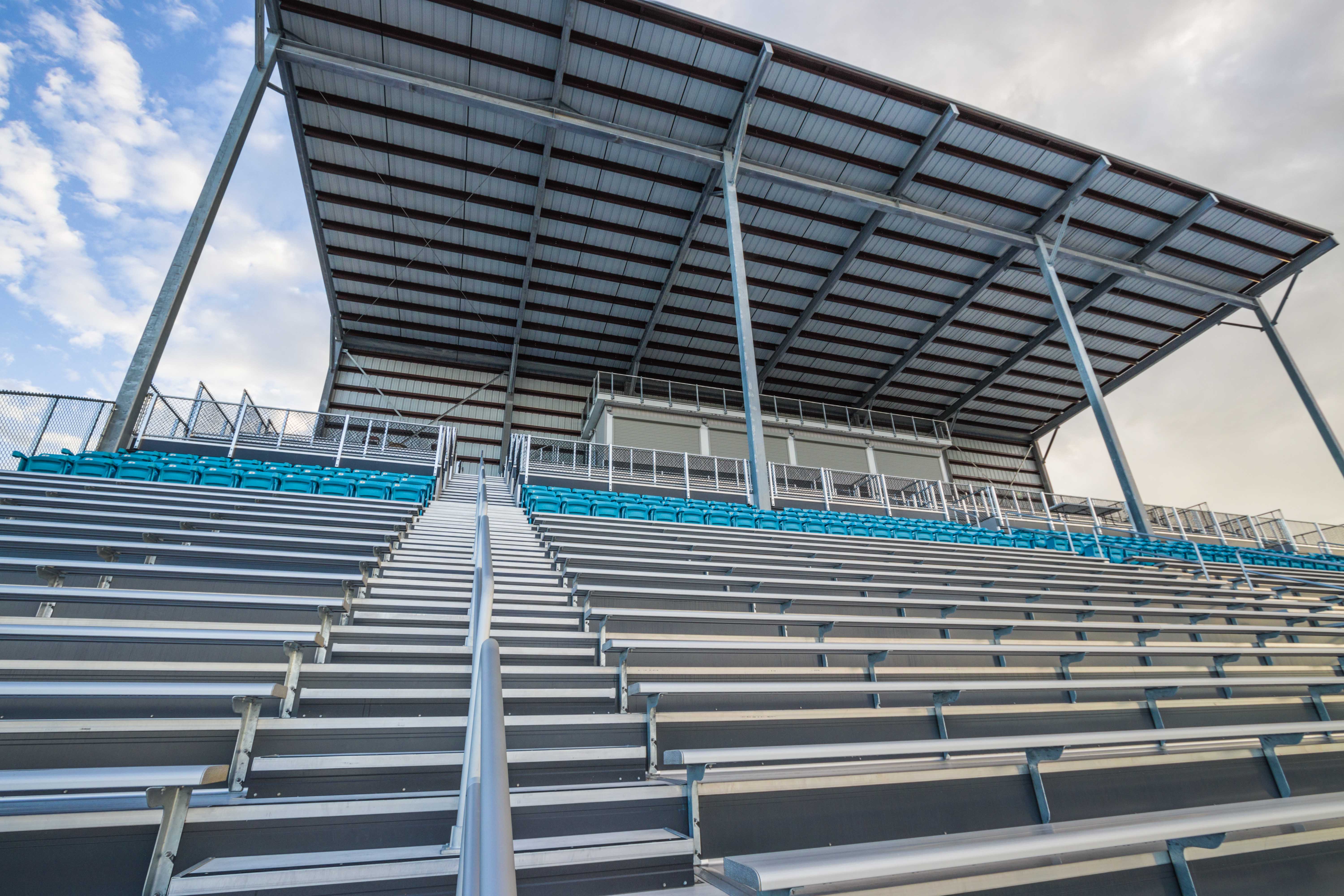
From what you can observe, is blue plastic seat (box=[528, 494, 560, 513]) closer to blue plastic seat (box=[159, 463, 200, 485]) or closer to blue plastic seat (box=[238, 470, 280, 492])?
blue plastic seat (box=[238, 470, 280, 492])

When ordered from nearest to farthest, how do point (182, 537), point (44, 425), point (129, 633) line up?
point (129, 633)
point (182, 537)
point (44, 425)

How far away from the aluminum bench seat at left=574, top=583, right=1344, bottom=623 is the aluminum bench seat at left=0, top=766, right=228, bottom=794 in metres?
2.23

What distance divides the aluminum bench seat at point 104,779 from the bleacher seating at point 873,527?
19.1 ft

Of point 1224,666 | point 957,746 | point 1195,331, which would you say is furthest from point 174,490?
point 1195,331

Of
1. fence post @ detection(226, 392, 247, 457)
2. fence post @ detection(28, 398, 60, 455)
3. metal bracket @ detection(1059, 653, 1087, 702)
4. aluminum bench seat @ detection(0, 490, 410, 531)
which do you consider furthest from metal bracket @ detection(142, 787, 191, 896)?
fence post @ detection(226, 392, 247, 457)

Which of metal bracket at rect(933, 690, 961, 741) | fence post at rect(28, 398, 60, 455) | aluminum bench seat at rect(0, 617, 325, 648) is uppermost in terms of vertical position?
fence post at rect(28, 398, 60, 455)

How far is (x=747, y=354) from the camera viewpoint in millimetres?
12359

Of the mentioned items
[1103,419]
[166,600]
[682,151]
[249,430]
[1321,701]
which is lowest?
[1321,701]

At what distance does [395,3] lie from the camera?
12.0 m

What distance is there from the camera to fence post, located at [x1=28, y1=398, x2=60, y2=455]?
8.10 m

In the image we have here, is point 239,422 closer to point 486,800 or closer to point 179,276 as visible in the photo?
point 179,276

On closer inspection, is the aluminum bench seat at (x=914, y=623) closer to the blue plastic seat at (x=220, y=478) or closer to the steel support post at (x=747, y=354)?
the steel support post at (x=747, y=354)

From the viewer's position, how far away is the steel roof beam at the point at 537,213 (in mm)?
12500

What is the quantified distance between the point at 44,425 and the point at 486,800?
1136 centimetres
